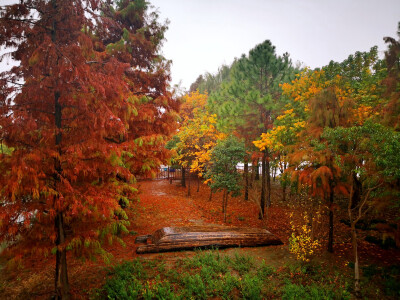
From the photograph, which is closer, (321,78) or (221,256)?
(221,256)

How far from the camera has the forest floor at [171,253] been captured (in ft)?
19.6

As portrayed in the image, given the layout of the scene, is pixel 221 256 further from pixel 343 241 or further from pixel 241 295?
pixel 343 241

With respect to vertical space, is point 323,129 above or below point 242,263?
above

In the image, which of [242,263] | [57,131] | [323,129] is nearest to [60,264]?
Answer: [57,131]

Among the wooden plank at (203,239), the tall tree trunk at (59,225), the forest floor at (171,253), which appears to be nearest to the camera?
the tall tree trunk at (59,225)

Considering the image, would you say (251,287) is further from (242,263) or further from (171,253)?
(171,253)

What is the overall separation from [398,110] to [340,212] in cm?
865

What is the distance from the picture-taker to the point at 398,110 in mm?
6359

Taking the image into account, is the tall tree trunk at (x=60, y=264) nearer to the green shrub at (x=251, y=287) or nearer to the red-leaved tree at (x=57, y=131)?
the red-leaved tree at (x=57, y=131)

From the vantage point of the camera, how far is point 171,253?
26.3ft

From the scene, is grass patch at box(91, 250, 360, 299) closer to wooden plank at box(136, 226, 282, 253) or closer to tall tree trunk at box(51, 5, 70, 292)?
tall tree trunk at box(51, 5, 70, 292)

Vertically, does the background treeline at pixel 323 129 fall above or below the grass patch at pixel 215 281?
above

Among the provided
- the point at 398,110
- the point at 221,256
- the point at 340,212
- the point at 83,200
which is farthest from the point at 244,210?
the point at 83,200

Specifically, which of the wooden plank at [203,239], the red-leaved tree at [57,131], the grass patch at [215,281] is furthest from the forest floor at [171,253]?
the red-leaved tree at [57,131]
